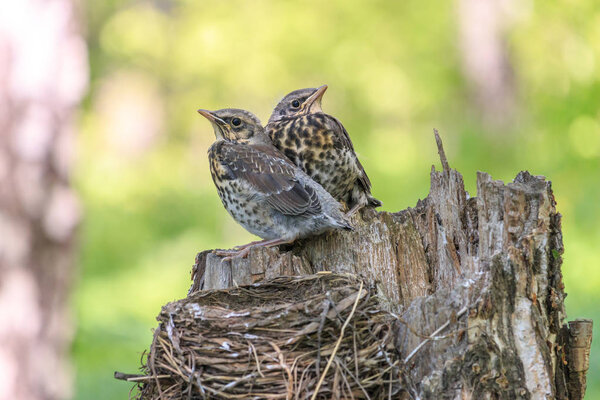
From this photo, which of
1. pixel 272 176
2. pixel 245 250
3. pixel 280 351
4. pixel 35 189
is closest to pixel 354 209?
pixel 272 176

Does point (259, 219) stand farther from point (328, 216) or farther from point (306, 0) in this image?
point (306, 0)

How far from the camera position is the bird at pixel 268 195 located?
5125 mm

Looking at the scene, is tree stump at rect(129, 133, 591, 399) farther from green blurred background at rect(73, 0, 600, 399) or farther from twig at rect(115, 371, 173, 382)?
green blurred background at rect(73, 0, 600, 399)

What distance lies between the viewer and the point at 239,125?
606 cm

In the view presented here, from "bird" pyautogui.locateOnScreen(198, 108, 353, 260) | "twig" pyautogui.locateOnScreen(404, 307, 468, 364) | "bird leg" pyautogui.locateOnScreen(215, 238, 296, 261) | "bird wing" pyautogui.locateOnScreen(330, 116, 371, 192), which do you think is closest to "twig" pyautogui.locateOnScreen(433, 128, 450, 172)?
"bird" pyautogui.locateOnScreen(198, 108, 353, 260)

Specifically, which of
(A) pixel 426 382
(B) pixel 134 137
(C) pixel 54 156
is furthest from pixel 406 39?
(A) pixel 426 382

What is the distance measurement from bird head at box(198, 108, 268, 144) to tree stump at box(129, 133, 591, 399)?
5.48 feet

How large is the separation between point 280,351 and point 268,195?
5.80 ft

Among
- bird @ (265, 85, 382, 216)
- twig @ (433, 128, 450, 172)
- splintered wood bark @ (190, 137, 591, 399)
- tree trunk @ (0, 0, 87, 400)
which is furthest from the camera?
tree trunk @ (0, 0, 87, 400)

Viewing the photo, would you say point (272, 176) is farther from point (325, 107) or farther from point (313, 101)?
point (325, 107)

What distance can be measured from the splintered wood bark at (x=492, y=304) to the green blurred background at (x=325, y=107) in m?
2.18

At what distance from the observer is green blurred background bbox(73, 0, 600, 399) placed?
7.87 meters

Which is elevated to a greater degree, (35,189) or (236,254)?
(35,189)

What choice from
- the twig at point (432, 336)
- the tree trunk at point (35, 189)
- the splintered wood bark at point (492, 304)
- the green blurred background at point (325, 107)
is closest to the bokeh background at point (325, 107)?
the green blurred background at point (325, 107)
